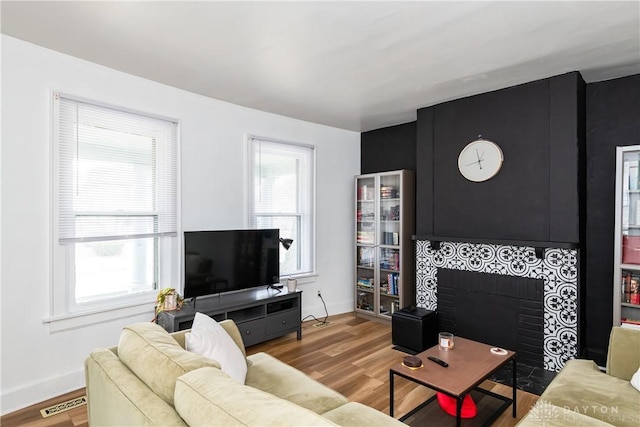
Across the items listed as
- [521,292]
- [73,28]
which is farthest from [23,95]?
[521,292]

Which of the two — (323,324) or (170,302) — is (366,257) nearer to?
(323,324)

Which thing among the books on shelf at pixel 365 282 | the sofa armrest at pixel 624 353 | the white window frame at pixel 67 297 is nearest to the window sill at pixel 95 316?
the white window frame at pixel 67 297

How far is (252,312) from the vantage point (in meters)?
3.68

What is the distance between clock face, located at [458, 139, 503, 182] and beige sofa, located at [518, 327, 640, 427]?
5.80 ft

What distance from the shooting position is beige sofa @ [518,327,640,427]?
1676 mm

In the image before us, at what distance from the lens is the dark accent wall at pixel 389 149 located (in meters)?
4.80

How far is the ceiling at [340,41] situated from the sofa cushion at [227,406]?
78.4 inches

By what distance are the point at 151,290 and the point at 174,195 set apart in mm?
931

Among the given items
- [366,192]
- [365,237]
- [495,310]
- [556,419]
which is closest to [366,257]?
[365,237]

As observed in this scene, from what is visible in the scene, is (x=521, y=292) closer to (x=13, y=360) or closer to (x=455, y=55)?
(x=455, y=55)

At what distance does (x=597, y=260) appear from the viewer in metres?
3.29

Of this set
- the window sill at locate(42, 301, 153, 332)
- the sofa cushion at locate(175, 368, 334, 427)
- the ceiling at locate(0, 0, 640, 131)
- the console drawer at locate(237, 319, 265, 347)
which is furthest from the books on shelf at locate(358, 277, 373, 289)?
the sofa cushion at locate(175, 368, 334, 427)

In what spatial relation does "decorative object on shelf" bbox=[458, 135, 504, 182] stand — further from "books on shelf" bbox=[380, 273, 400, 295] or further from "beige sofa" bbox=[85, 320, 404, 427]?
"beige sofa" bbox=[85, 320, 404, 427]

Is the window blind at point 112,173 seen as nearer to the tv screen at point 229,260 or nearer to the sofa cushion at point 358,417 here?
the tv screen at point 229,260
